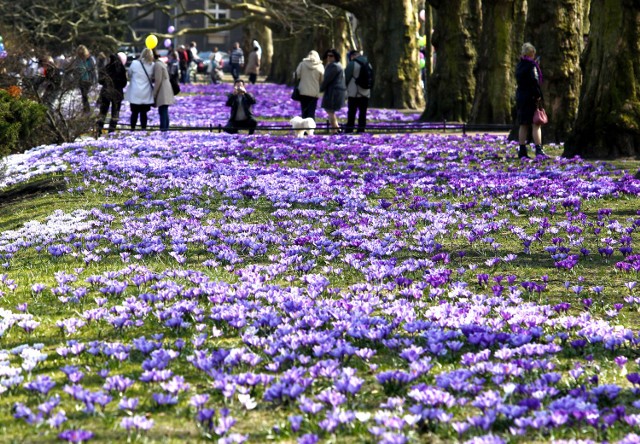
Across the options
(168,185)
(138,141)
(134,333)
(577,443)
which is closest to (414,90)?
(138,141)

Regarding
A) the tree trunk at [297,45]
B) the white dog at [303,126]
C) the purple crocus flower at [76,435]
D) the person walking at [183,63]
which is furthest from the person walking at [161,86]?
the person walking at [183,63]

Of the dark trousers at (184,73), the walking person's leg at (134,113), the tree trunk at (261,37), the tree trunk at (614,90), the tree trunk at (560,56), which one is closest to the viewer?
the tree trunk at (614,90)

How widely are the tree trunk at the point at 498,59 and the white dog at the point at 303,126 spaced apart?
4181 millimetres

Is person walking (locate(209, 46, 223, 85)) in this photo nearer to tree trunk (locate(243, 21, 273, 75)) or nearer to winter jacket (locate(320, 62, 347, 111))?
tree trunk (locate(243, 21, 273, 75))

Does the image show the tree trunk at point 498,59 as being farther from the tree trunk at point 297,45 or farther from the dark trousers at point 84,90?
the tree trunk at point 297,45

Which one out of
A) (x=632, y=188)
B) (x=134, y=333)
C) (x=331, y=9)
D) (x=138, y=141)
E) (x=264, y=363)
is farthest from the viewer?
(x=331, y=9)

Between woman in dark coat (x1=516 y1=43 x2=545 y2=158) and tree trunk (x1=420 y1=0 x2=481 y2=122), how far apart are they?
31.4ft

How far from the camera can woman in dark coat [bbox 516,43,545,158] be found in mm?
16391

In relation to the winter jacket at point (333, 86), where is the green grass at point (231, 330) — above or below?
below

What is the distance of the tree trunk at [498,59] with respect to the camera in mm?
22875

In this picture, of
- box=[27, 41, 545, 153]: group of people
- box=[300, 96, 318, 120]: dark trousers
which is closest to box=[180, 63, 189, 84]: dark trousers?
box=[27, 41, 545, 153]: group of people

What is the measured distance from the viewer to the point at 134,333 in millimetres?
6359

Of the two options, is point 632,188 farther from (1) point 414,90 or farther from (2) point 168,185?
(1) point 414,90

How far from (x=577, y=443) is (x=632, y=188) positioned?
28.6 ft
